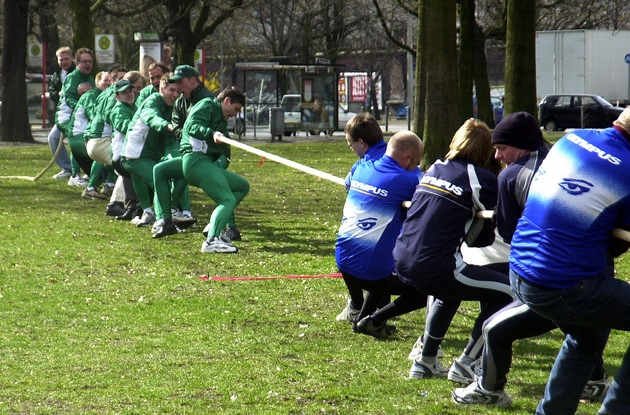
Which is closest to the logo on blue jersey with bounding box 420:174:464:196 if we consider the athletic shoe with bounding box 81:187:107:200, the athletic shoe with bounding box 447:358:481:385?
the athletic shoe with bounding box 447:358:481:385

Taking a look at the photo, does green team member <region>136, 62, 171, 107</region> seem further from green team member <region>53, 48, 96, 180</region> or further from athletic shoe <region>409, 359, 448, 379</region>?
athletic shoe <region>409, 359, 448, 379</region>

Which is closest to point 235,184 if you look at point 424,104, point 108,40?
point 424,104

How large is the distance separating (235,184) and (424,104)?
686 centimetres

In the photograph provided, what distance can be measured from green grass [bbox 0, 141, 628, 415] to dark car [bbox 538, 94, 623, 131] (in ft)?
103

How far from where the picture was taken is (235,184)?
13578 millimetres

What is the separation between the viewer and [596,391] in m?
6.82

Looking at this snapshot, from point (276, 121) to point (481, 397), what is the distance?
29.2 m

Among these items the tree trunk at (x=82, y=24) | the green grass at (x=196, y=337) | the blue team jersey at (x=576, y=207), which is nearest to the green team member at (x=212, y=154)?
the green grass at (x=196, y=337)

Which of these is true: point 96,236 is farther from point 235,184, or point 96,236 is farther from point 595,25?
point 595,25

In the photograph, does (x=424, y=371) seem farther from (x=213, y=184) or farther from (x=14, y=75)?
(x=14, y=75)

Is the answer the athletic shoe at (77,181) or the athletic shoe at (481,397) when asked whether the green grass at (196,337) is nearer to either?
the athletic shoe at (481,397)

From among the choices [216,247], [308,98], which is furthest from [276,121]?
[216,247]

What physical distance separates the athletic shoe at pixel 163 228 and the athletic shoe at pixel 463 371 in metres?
7.45

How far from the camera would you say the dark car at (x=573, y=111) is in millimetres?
44719
